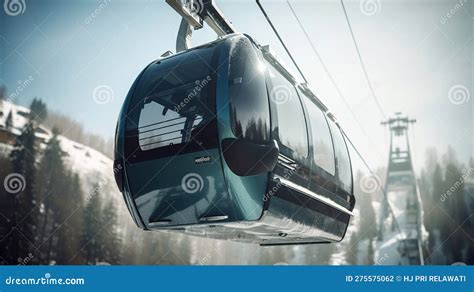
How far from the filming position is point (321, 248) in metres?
60.5

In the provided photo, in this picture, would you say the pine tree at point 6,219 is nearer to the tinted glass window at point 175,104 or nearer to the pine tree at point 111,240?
the pine tree at point 111,240

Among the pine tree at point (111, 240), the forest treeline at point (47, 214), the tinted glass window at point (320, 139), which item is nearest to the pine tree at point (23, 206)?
the forest treeline at point (47, 214)

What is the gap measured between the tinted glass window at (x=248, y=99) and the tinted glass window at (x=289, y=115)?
170 mm

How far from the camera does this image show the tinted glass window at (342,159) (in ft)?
15.6

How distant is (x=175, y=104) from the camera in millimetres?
3131

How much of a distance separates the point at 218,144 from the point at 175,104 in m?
0.63

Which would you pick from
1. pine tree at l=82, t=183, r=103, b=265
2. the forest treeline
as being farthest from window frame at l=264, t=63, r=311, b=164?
pine tree at l=82, t=183, r=103, b=265

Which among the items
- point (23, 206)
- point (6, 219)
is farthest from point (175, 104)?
point (23, 206)

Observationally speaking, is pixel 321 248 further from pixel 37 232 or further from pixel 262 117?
pixel 262 117

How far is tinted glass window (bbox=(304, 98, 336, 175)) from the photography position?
3.87 m

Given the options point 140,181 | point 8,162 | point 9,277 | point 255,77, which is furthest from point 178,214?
point 8,162

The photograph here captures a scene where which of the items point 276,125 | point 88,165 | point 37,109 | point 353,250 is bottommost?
point 353,250

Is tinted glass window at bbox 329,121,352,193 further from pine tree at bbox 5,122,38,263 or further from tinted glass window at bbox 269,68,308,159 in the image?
pine tree at bbox 5,122,38,263

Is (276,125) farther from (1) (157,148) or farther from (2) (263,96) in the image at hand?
(1) (157,148)
